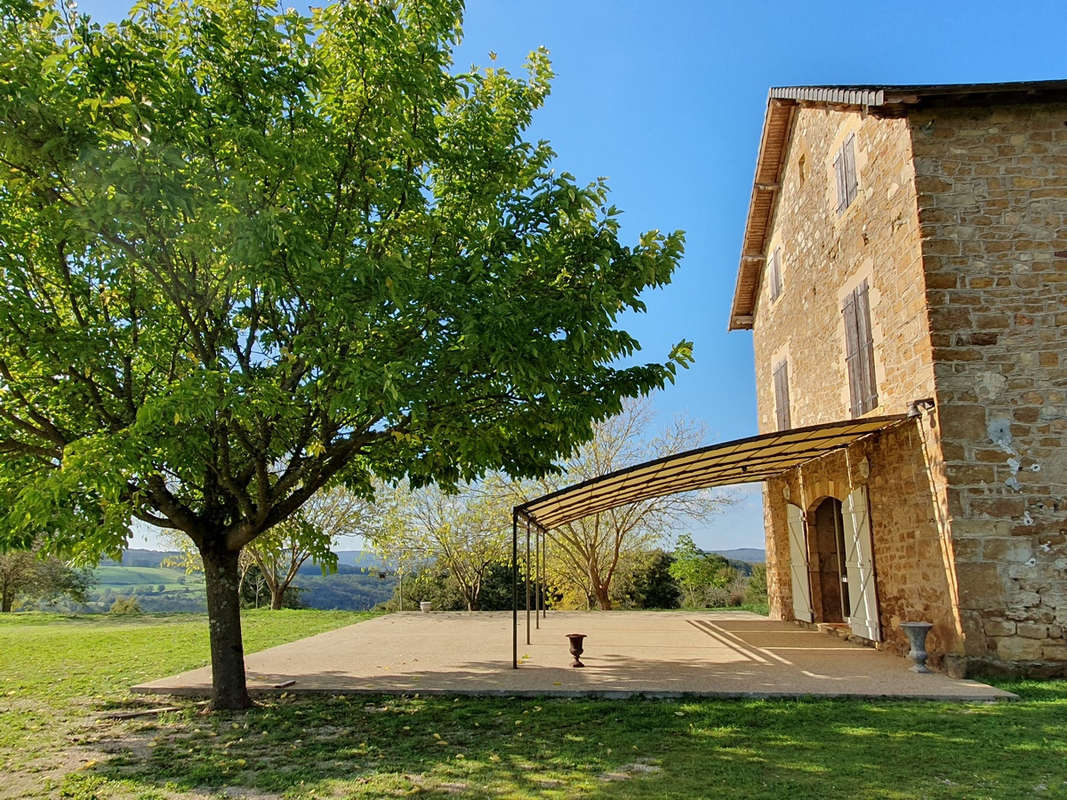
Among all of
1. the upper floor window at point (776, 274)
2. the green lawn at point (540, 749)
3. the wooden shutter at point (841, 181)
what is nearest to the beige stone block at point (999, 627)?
the green lawn at point (540, 749)

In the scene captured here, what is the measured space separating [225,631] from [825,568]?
9944 millimetres

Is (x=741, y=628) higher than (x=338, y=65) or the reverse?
the reverse

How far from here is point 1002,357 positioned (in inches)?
316

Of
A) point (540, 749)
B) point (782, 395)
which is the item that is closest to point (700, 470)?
point (782, 395)

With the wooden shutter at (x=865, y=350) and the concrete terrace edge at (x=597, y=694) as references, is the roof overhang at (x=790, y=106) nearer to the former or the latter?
the wooden shutter at (x=865, y=350)

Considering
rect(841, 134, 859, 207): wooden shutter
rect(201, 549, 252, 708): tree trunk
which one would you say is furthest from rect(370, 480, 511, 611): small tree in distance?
rect(201, 549, 252, 708): tree trunk

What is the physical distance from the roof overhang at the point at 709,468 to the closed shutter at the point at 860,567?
2.94 feet

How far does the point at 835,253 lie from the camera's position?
11.2 meters

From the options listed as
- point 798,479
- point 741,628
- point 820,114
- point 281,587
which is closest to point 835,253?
point 820,114

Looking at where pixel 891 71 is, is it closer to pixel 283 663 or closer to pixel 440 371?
pixel 440 371

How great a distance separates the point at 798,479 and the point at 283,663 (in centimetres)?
890

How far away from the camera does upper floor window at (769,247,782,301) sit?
47.4 feet

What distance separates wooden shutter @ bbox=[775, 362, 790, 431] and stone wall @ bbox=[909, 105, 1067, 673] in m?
5.75

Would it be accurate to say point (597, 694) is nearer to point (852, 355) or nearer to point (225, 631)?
point (225, 631)
